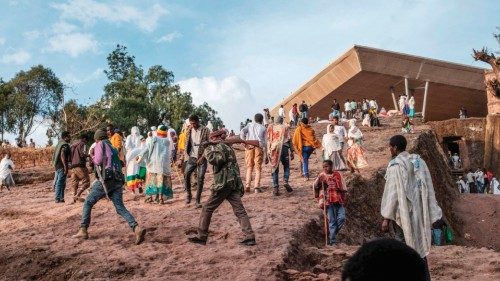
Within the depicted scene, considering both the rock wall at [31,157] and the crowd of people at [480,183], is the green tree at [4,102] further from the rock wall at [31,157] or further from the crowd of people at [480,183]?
the crowd of people at [480,183]

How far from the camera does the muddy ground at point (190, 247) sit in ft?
21.5

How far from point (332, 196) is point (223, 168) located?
2.05 meters

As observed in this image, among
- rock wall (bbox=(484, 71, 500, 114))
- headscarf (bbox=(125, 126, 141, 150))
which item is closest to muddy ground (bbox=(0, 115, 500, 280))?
headscarf (bbox=(125, 126, 141, 150))

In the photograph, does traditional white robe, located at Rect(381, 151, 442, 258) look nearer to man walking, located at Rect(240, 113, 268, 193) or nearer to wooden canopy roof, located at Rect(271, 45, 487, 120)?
man walking, located at Rect(240, 113, 268, 193)

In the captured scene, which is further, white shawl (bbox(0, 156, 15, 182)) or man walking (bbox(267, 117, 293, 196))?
white shawl (bbox(0, 156, 15, 182))

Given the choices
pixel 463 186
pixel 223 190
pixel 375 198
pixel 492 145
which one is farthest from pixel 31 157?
pixel 492 145

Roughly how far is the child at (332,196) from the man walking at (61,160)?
579 centimetres

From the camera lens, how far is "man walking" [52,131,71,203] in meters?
11.4

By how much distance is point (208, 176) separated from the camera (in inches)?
587

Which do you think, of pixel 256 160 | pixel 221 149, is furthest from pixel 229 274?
pixel 256 160

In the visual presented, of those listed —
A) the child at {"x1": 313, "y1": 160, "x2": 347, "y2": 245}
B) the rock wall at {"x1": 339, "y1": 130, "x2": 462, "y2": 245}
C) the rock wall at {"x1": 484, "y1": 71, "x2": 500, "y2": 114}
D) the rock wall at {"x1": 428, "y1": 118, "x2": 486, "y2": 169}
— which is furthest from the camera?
the rock wall at {"x1": 484, "y1": 71, "x2": 500, "y2": 114}

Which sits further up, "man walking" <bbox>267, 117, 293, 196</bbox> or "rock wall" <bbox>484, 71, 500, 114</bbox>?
"rock wall" <bbox>484, 71, 500, 114</bbox>

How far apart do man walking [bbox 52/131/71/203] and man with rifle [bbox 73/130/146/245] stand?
369 centimetres

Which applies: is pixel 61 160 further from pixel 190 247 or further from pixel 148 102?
pixel 148 102
